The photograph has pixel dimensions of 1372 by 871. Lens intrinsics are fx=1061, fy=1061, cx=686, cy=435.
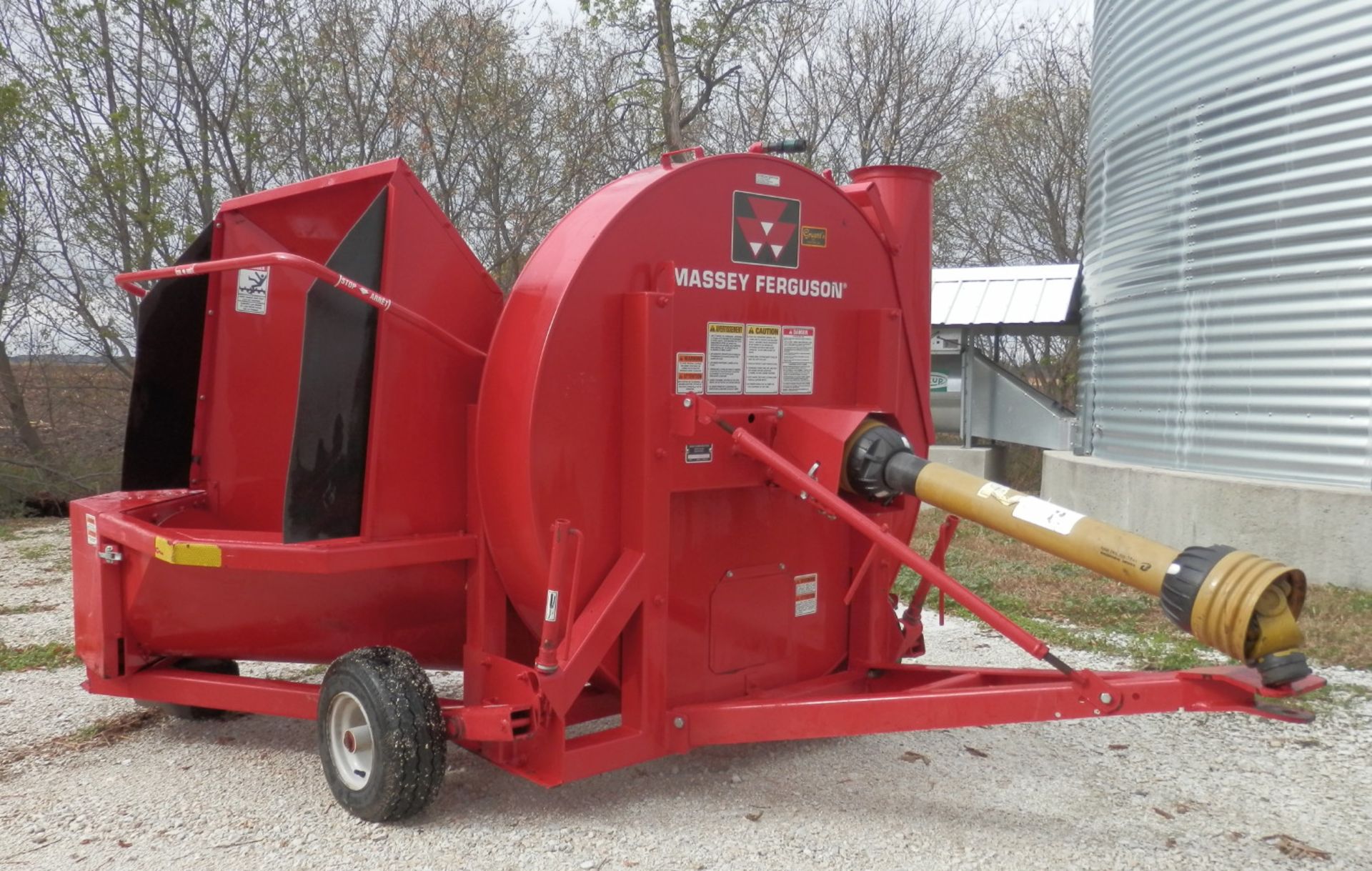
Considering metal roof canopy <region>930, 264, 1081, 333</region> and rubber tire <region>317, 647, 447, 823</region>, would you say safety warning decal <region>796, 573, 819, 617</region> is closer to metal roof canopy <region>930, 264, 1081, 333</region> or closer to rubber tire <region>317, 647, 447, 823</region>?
rubber tire <region>317, 647, 447, 823</region>

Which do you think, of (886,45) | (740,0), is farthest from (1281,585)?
(886,45)

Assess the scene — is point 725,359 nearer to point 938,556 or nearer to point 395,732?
point 938,556

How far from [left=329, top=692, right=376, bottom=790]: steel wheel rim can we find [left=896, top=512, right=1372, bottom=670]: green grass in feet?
12.4

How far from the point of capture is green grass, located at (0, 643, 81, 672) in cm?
552

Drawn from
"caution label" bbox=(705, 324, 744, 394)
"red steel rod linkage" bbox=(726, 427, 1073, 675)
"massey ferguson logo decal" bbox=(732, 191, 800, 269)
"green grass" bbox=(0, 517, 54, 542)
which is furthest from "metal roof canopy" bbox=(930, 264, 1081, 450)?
"green grass" bbox=(0, 517, 54, 542)

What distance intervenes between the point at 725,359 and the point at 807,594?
97 centimetres

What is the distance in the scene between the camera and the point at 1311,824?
11.4 feet

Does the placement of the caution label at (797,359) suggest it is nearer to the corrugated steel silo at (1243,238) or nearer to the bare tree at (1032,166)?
the corrugated steel silo at (1243,238)

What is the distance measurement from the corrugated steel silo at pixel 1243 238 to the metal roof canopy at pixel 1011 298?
2131mm

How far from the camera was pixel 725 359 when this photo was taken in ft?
11.6

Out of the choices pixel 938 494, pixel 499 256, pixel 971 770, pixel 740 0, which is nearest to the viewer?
pixel 938 494

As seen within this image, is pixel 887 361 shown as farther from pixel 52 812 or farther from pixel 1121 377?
pixel 1121 377

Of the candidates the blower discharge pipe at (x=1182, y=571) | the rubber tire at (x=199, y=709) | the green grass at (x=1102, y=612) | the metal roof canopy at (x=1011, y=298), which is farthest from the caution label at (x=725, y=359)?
the metal roof canopy at (x=1011, y=298)

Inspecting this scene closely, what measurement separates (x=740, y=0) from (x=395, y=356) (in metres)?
14.4
